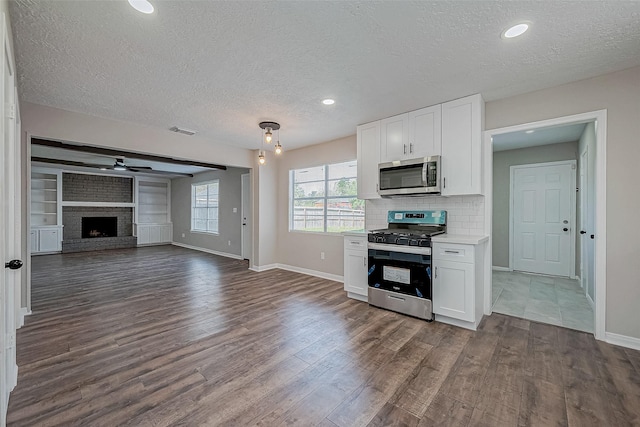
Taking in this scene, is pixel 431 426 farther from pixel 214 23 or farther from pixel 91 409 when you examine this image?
pixel 214 23

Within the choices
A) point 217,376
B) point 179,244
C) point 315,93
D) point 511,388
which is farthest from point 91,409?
point 179,244

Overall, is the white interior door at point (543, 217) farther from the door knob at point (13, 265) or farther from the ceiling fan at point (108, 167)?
the ceiling fan at point (108, 167)

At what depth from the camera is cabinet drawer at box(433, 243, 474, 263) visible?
9.43ft

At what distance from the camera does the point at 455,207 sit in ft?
11.6

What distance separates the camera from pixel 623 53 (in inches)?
89.3

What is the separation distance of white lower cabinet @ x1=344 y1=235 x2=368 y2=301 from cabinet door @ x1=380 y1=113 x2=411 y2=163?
1.16 metres

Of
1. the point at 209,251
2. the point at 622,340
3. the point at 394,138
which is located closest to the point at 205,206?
the point at 209,251

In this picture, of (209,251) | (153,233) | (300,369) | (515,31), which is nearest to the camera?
(515,31)

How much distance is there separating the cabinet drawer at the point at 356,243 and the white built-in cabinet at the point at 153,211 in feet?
27.0

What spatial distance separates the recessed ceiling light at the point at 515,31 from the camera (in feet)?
6.29

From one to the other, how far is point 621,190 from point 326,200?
12.3ft

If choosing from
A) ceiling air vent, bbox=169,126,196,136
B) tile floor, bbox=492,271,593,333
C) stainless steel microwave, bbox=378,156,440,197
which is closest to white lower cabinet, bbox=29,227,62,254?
ceiling air vent, bbox=169,126,196,136

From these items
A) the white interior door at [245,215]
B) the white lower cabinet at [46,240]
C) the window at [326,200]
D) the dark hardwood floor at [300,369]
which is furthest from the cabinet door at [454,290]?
the white lower cabinet at [46,240]

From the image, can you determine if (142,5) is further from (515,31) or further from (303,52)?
(515,31)
